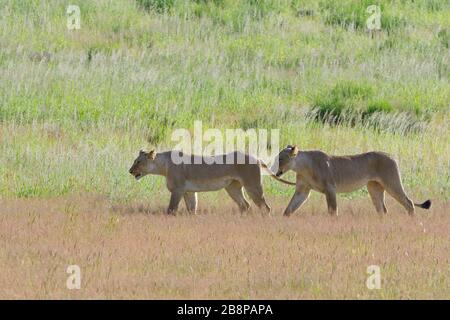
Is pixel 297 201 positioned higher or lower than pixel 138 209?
higher

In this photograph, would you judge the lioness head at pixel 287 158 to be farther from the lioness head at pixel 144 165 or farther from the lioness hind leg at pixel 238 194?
the lioness head at pixel 144 165

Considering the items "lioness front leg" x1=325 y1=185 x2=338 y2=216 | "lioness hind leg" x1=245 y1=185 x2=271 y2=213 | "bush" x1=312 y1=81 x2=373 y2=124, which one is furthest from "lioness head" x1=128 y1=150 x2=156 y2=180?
"bush" x1=312 y1=81 x2=373 y2=124

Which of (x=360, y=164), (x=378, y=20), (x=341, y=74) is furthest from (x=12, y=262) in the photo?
(x=378, y=20)

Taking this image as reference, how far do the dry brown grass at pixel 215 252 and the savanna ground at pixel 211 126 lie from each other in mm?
27

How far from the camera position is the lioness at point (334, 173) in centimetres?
1405

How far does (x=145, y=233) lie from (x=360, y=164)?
2.97 meters

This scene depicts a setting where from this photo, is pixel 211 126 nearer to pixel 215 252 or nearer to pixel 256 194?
pixel 256 194

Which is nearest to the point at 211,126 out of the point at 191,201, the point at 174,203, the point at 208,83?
the point at 208,83

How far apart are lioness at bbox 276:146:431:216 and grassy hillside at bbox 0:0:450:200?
6.83 ft

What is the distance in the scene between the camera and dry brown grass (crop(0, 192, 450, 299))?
995cm

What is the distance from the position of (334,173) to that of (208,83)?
8.38 m

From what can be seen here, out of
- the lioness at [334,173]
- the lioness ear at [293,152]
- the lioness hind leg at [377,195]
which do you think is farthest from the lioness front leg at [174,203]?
the lioness hind leg at [377,195]

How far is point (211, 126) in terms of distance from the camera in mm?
20203
